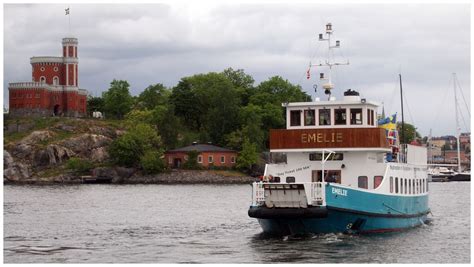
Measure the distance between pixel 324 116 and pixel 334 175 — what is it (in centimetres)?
273

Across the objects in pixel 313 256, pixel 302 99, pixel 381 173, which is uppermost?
pixel 302 99

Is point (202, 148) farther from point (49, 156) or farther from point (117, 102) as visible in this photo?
point (117, 102)

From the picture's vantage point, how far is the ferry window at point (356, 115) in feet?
148

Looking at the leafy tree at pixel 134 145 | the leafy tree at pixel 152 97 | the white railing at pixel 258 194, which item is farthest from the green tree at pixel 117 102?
the white railing at pixel 258 194

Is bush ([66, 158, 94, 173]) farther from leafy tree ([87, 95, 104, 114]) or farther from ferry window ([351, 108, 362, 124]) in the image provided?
ferry window ([351, 108, 362, 124])

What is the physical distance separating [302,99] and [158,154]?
27.6m

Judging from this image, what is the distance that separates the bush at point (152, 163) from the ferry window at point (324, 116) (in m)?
92.8

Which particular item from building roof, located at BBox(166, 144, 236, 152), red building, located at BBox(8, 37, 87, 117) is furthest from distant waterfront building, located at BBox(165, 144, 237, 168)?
red building, located at BBox(8, 37, 87, 117)

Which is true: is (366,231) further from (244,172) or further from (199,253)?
(244,172)

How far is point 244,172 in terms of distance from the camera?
13788cm

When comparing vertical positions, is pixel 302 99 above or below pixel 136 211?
above

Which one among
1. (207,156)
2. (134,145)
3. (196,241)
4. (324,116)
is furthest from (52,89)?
(196,241)

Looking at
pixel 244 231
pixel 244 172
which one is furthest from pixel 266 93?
pixel 244 231

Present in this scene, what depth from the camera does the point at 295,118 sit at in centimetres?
4559
